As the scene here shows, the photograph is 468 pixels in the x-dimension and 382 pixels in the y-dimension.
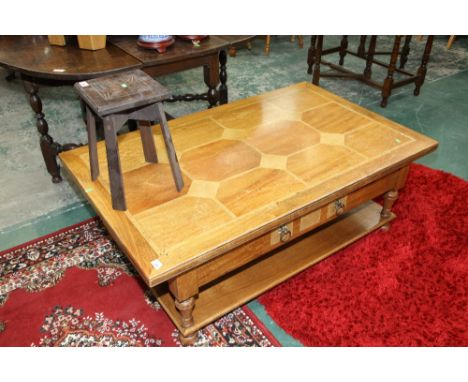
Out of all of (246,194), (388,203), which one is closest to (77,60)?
(246,194)

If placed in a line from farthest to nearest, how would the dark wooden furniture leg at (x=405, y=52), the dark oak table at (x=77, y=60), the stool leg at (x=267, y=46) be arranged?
the stool leg at (x=267, y=46), the dark wooden furniture leg at (x=405, y=52), the dark oak table at (x=77, y=60)

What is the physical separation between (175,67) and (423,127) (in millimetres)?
2075

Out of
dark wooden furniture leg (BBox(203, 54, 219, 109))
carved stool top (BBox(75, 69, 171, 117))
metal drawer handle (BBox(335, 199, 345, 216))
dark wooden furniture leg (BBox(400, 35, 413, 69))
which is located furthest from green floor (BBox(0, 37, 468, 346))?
carved stool top (BBox(75, 69, 171, 117))

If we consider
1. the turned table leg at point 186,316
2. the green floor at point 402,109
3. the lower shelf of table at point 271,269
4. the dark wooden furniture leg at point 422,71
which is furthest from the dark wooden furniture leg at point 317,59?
the turned table leg at point 186,316

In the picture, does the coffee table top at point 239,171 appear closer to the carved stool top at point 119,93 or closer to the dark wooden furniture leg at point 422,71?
the carved stool top at point 119,93

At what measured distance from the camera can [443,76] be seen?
4.33 m

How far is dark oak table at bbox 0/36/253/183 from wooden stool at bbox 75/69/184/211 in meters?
0.51

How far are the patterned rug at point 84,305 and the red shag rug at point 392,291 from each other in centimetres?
21

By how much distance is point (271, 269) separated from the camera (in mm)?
1948

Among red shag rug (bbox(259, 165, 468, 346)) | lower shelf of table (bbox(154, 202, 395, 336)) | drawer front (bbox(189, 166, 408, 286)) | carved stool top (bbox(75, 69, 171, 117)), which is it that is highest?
carved stool top (bbox(75, 69, 171, 117))

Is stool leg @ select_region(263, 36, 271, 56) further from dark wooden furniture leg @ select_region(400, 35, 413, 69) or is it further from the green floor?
dark wooden furniture leg @ select_region(400, 35, 413, 69)

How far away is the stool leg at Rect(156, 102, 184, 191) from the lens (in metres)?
1.62

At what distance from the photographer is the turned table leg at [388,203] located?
216 cm

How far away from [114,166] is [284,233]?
2.29 ft
